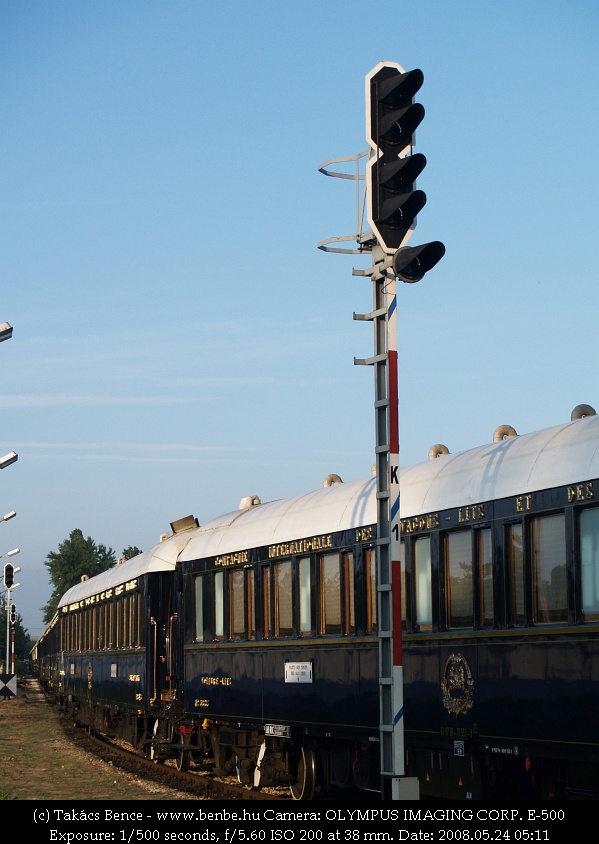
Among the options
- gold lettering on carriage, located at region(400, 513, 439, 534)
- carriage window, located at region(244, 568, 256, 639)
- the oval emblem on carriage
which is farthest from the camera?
carriage window, located at region(244, 568, 256, 639)

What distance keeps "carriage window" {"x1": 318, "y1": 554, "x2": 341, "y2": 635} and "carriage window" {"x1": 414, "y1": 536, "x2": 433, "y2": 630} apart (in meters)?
1.92

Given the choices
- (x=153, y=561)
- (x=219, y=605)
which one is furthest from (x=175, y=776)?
(x=219, y=605)

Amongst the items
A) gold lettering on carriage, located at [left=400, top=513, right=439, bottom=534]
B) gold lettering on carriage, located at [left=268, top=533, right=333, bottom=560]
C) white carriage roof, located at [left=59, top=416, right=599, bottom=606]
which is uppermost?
white carriage roof, located at [left=59, top=416, right=599, bottom=606]

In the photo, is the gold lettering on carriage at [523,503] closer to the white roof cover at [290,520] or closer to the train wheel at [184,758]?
the white roof cover at [290,520]

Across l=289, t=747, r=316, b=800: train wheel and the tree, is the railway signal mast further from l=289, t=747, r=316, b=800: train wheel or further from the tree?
the tree

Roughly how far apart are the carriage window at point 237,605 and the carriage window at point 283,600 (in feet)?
4.20

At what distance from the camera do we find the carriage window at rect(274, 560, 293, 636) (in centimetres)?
1597

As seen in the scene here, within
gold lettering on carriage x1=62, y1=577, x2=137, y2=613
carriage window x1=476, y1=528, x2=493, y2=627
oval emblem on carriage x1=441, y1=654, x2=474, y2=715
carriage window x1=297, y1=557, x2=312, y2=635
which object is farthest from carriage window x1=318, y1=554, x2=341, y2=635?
gold lettering on carriage x1=62, y1=577, x2=137, y2=613

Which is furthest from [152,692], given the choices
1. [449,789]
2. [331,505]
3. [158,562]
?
[449,789]

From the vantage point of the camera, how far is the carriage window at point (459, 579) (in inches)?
465

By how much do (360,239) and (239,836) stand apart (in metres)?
4.89

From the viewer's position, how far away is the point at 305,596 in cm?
1553

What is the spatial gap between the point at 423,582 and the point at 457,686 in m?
1.27

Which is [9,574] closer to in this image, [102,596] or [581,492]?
[102,596]
